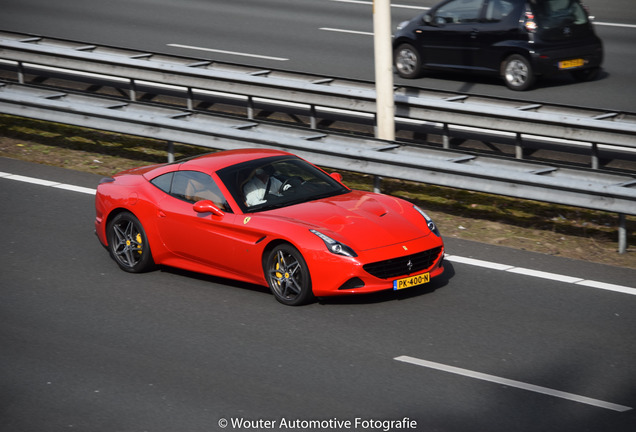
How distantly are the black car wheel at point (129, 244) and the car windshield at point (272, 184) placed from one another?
1152mm

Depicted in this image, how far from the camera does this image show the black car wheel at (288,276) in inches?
353

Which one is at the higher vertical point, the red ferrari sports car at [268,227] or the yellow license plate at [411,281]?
the red ferrari sports car at [268,227]

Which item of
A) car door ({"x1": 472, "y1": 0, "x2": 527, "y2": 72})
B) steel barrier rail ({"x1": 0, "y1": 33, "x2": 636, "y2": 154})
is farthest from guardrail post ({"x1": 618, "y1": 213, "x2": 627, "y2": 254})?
car door ({"x1": 472, "y1": 0, "x2": 527, "y2": 72})

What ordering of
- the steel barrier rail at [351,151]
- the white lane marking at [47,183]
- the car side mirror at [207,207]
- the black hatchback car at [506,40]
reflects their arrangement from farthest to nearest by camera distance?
1. the black hatchback car at [506,40]
2. the white lane marking at [47,183]
3. the steel barrier rail at [351,151]
4. the car side mirror at [207,207]

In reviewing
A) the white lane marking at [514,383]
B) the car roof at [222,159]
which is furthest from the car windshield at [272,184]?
the white lane marking at [514,383]

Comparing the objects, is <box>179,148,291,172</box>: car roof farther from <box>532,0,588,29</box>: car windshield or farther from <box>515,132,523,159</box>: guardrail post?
<box>532,0,588,29</box>: car windshield

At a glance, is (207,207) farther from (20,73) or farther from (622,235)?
(20,73)

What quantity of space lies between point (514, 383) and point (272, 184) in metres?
3.63

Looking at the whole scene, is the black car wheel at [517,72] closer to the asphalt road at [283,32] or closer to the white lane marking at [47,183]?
the asphalt road at [283,32]

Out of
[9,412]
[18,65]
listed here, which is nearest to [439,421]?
[9,412]

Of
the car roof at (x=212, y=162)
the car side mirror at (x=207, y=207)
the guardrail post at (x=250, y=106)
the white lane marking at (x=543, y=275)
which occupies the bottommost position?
the white lane marking at (x=543, y=275)

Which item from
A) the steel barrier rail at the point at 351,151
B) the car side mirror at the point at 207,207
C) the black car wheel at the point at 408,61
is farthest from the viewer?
the black car wheel at the point at 408,61

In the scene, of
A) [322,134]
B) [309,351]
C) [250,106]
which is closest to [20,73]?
[250,106]

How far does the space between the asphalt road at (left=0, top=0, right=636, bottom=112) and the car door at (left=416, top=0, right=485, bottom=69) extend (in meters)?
0.44
